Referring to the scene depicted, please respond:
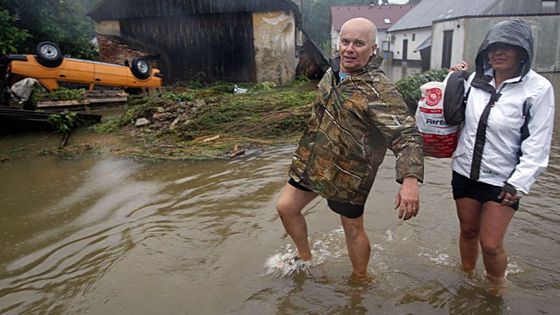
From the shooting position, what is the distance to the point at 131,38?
1566 cm

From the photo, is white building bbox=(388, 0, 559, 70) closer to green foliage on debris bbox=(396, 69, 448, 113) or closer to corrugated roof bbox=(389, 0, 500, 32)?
corrugated roof bbox=(389, 0, 500, 32)

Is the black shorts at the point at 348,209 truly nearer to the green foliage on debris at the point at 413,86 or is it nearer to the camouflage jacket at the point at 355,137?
the camouflage jacket at the point at 355,137

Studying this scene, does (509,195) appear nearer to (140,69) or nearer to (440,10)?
(140,69)

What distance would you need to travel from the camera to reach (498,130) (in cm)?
250

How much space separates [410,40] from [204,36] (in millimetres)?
24610

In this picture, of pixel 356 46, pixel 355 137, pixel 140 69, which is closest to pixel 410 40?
pixel 140 69

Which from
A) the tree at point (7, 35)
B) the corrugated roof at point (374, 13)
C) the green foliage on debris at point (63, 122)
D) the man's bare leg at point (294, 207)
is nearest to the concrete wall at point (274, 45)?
the tree at point (7, 35)

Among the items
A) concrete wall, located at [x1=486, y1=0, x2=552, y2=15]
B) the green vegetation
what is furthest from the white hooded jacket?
concrete wall, located at [x1=486, y1=0, x2=552, y2=15]

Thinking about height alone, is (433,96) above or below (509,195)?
above

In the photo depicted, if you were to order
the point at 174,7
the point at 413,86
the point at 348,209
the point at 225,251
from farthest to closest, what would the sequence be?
the point at 174,7 → the point at 413,86 → the point at 225,251 → the point at 348,209

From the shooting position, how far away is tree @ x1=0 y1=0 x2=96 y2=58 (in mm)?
13773

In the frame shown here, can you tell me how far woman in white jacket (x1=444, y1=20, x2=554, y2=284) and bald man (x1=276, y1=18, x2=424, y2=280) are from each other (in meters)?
0.43

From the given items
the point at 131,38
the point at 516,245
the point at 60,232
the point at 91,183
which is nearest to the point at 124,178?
the point at 91,183

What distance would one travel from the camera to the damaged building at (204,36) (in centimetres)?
1512
